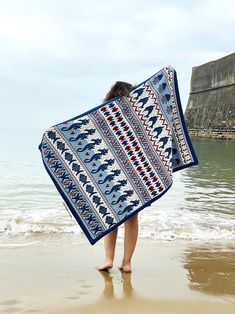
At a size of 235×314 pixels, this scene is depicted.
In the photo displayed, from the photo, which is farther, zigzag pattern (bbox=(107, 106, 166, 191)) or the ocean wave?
the ocean wave

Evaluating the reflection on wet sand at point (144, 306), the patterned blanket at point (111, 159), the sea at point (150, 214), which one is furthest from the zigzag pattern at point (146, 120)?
the sea at point (150, 214)

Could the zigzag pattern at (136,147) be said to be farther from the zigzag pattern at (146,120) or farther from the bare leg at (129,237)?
the bare leg at (129,237)

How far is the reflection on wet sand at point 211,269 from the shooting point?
116 inches

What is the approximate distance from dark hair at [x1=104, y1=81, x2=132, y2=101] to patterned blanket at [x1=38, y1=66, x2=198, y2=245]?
46 millimetres

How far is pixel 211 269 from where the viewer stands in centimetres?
347

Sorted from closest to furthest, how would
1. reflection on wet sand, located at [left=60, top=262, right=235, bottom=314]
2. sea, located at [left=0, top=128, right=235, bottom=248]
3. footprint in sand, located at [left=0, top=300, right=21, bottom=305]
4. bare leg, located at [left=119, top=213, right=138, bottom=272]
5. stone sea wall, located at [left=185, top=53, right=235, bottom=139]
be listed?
reflection on wet sand, located at [left=60, top=262, right=235, bottom=314]
footprint in sand, located at [left=0, top=300, right=21, bottom=305]
bare leg, located at [left=119, top=213, right=138, bottom=272]
sea, located at [left=0, top=128, right=235, bottom=248]
stone sea wall, located at [left=185, top=53, right=235, bottom=139]

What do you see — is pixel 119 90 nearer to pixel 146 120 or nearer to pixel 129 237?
pixel 146 120

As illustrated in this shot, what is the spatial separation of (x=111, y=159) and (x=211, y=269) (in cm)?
121

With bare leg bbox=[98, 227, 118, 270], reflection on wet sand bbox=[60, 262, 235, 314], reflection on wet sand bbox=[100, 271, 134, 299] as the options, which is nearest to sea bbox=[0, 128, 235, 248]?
bare leg bbox=[98, 227, 118, 270]

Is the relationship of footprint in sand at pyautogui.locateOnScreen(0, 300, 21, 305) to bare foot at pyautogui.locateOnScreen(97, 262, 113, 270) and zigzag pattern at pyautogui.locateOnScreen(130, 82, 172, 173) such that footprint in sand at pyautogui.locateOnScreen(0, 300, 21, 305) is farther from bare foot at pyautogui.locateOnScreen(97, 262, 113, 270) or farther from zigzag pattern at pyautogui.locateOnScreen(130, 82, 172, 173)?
zigzag pattern at pyautogui.locateOnScreen(130, 82, 172, 173)

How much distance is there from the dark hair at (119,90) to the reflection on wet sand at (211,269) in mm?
1412

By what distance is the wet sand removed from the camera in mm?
2569

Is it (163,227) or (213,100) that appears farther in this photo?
(213,100)

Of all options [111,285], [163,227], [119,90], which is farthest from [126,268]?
[163,227]
